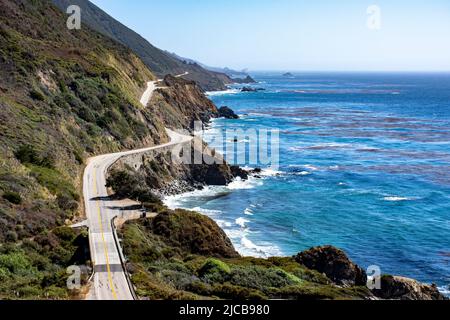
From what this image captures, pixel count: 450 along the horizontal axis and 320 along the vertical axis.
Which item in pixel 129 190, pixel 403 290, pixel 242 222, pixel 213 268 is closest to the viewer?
pixel 213 268

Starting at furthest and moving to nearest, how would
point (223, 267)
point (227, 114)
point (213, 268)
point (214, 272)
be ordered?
1. point (227, 114)
2. point (223, 267)
3. point (213, 268)
4. point (214, 272)

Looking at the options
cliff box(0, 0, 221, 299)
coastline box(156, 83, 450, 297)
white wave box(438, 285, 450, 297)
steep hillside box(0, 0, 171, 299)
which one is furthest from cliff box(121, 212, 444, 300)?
steep hillside box(0, 0, 171, 299)

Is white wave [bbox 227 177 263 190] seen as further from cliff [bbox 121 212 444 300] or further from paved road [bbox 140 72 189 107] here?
paved road [bbox 140 72 189 107]

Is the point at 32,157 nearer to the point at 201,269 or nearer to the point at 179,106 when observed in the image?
the point at 201,269

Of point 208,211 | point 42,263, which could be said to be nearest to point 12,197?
point 42,263

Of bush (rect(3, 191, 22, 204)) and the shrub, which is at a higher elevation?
bush (rect(3, 191, 22, 204))

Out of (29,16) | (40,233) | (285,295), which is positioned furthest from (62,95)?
(285,295)
